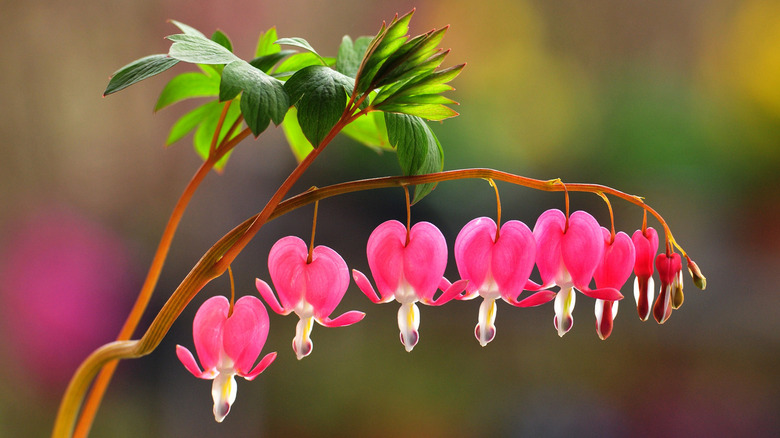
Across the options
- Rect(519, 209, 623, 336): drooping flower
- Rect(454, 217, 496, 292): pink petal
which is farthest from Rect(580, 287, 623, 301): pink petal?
Rect(454, 217, 496, 292): pink petal

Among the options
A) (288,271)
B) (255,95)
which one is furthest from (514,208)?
(255,95)

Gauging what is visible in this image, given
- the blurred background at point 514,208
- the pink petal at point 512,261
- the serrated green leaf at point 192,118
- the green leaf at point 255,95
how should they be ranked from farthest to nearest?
the blurred background at point 514,208 < the serrated green leaf at point 192,118 < the pink petal at point 512,261 < the green leaf at point 255,95

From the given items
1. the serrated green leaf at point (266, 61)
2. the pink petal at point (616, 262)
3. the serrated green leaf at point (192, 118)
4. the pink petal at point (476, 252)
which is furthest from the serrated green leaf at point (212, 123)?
the pink petal at point (616, 262)

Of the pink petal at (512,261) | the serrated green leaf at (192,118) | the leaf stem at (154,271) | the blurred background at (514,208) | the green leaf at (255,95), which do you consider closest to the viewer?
the green leaf at (255,95)

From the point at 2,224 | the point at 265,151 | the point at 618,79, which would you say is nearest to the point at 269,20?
the point at 265,151

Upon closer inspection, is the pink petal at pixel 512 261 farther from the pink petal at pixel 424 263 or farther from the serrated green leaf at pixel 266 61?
the serrated green leaf at pixel 266 61

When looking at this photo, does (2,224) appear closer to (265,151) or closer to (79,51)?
(79,51)

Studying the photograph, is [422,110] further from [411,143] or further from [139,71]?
[139,71]
